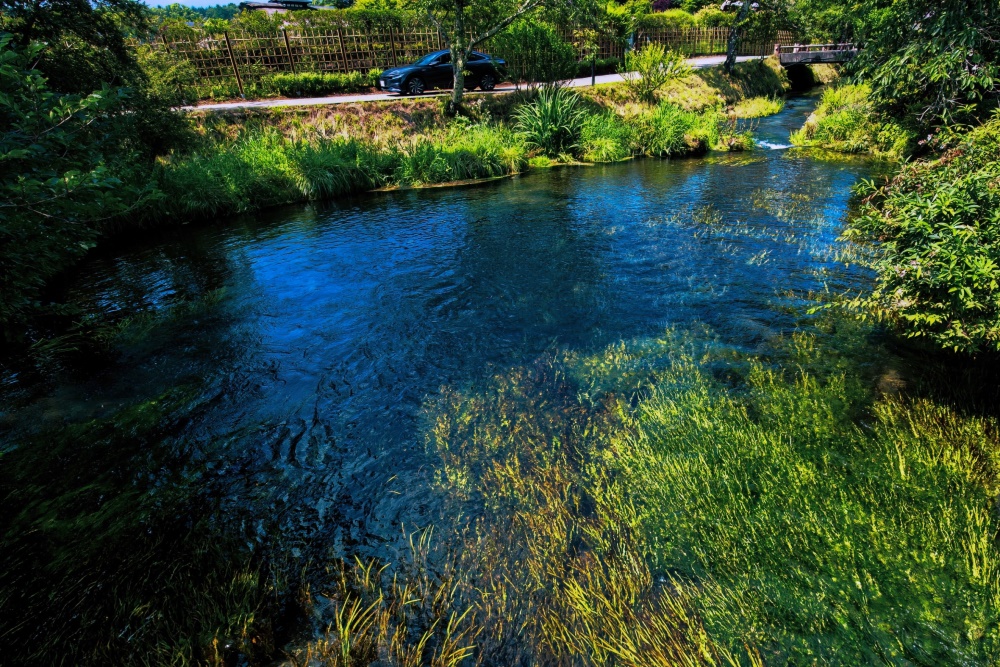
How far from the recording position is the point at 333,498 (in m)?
4.38

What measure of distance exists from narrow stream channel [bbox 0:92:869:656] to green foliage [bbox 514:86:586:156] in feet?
18.4

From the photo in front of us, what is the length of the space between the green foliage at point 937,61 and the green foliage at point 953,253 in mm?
1961

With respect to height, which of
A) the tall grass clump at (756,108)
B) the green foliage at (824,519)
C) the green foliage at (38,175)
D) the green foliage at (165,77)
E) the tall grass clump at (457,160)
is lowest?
the green foliage at (824,519)

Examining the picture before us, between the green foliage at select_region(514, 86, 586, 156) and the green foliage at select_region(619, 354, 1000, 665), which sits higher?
the green foliage at select_region(514, 86, 586, 156)

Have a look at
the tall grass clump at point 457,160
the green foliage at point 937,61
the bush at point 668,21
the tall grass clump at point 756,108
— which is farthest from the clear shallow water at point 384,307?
the bush at point 668,21

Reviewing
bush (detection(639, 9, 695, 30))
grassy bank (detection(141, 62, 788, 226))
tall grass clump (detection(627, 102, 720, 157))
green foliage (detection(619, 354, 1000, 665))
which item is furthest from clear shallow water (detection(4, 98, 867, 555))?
bush (detection(639, 9, 695, 30))

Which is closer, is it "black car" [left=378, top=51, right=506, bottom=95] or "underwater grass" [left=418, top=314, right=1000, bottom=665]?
"underwater grass" [left=418, top=314, right=1000, bottom=665]

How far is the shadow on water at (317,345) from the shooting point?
3.96 metres

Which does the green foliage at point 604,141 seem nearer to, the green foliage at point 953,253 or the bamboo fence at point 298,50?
the bamboo fence at point 298,50

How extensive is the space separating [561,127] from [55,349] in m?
16.5

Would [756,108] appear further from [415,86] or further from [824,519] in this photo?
[824,519]

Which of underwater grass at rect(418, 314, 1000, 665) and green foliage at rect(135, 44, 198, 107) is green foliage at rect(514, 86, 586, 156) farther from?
underwater grass at rect(418, 314, 1000, 665)

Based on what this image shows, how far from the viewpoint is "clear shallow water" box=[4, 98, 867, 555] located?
4.78m

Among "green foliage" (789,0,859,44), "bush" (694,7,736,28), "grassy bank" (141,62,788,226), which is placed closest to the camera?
"grassy bank" (141,62,788,226)
